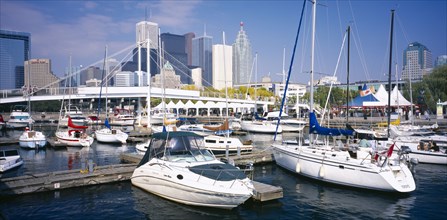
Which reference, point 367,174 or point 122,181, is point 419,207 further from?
point 122,181

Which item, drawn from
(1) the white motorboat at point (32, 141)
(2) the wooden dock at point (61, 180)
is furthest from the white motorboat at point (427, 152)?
(1) the white motorboat at point (32, 141)

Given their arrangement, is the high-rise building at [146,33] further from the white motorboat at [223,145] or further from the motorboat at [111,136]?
the white motorboat at [223,145]

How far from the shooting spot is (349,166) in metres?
19.2

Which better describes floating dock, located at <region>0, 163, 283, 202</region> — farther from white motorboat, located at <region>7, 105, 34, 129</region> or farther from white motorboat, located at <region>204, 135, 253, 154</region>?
white motorboat, located at <region>7, 105, 34, 129</region>

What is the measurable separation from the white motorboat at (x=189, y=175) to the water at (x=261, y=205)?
57 centimetres

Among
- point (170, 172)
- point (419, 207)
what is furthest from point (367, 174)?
point (170, 172)

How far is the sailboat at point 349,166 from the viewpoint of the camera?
59.4 feet

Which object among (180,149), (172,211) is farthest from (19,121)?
(172,211)

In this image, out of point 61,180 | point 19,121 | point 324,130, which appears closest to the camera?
point 61,180

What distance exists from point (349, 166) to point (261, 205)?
5998 millimetres

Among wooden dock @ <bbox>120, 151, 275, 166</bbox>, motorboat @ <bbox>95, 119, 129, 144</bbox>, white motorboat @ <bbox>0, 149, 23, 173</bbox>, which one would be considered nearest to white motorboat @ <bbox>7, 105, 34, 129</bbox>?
motorboat @ <bbox>95, 119, 129, 144</bbox>

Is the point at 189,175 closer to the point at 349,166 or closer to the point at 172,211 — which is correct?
the point at 172,211

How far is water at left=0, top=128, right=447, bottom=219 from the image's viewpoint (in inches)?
603

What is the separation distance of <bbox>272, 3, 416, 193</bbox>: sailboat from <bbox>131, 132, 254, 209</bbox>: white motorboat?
6.54 m
